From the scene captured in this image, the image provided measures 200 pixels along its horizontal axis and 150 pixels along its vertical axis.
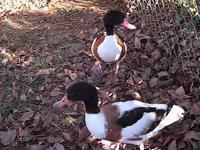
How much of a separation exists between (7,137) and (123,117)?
1.19m

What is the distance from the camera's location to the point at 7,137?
3.72m

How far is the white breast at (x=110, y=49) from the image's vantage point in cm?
413

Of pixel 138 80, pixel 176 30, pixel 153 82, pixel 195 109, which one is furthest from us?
pixel 176 30

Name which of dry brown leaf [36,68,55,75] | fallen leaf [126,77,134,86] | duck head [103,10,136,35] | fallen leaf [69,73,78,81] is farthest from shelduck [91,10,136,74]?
dry brown leaf [36,68,55,75]

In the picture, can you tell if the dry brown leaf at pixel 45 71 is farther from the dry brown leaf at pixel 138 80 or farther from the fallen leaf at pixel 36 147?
the fallen leaf at pixel 36 147

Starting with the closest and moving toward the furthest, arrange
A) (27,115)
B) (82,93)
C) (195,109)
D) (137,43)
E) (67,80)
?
(82,93) → (195,109) → (27,115) → (67,80) → (137,43)

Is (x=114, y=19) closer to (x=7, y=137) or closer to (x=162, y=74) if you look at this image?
(x=162, y=74)

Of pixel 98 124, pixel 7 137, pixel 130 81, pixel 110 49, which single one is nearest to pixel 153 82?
pixel 130 81

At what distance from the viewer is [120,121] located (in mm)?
3113

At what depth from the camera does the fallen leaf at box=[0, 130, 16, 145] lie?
3683 mm

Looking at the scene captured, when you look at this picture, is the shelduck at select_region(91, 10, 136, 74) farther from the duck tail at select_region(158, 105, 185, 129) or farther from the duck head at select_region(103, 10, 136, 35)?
the duck tail at select_region(158, 105, 185, 129)

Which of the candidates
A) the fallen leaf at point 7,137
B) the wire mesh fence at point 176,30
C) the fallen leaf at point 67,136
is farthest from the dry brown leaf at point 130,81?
the fallen leaf at point 7,137

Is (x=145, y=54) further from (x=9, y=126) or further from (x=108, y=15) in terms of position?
(x=9, y=126)

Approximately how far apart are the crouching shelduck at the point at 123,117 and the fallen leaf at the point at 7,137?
0.80 meters
